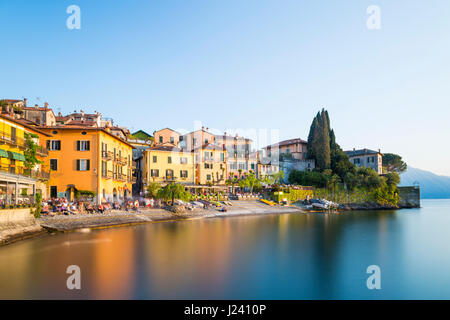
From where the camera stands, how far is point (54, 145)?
38469 mm

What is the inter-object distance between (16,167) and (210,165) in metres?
36.8

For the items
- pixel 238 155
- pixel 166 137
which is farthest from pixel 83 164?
pixel 238 155

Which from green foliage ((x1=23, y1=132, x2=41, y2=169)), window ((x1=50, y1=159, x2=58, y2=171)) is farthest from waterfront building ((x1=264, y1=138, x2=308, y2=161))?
green foliage ((x1=23, y1=132, x2=41, y2=169))

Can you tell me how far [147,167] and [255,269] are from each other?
41.5 metres

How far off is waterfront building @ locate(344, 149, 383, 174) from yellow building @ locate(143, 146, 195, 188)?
5068 cm

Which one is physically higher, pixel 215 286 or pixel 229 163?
pixel 229 163

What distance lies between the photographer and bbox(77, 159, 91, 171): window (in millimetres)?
38625

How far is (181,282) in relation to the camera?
48.3 ft

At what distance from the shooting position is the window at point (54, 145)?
126ft

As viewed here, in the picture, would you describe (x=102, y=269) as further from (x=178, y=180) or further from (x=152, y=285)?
(x=178, y=180)

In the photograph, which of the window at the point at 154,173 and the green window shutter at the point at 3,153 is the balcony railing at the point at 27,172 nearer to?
the green window shutter at the point at 3,153


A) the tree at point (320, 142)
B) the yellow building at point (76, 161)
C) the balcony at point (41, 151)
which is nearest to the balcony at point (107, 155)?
the yellow building at point (76, 161)

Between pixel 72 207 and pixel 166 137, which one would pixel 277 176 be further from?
pixel 72 207
